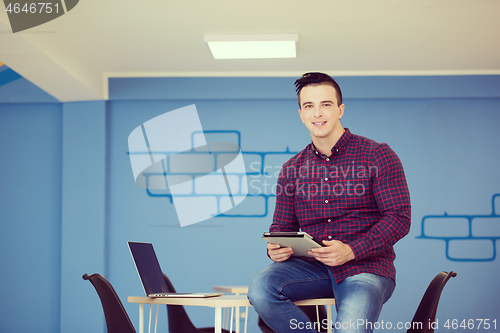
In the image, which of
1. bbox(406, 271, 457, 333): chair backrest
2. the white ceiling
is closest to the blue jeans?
bbox(406, 271, 457, 333): chair backrest

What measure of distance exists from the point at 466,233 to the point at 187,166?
9.35 feet

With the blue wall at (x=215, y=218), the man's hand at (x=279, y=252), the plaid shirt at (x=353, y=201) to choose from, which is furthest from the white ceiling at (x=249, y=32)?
the man's hand at (x=279, y=252)

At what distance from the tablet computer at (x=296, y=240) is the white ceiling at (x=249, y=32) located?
81.0 inches

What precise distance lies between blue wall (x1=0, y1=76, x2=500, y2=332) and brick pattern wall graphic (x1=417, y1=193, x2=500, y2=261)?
0.04ft

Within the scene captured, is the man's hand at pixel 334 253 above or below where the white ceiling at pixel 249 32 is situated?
below

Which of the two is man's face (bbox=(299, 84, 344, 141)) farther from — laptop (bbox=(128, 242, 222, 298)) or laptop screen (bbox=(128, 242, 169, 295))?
laptop screen (bbox=(128, 242, 169, 295))

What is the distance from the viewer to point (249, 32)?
369cm

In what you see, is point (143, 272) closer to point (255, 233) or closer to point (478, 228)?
point (255, 233)

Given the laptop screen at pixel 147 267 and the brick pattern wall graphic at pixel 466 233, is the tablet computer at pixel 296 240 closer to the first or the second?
the laptop screen at pixel 147 267

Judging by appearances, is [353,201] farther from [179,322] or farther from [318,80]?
[179,322]

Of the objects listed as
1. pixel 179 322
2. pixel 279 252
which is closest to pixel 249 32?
pixel 179 322

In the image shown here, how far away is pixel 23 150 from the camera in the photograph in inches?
187

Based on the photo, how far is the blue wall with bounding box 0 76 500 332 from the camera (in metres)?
4.46

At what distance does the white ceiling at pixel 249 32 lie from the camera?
3236 millimetres
